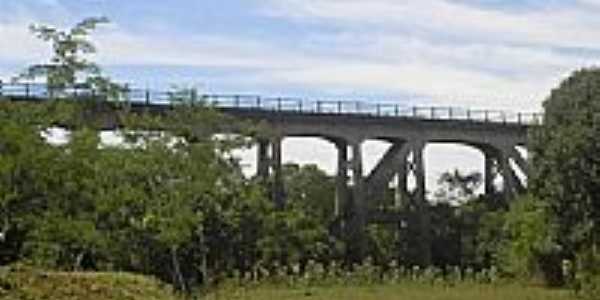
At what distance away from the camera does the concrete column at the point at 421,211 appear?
67.9m

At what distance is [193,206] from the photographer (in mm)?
31172

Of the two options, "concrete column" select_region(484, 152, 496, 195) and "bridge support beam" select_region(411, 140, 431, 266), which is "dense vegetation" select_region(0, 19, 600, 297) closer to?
"bridge support beam" select_region(411, 140, 431, 266)

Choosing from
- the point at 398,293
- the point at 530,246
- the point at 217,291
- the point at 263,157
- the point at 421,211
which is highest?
the point at 263,157

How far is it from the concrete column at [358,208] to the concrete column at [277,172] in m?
4.34

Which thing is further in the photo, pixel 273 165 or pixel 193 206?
pixel 273 165

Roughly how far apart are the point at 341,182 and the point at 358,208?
176cm

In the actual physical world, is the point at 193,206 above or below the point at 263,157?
below

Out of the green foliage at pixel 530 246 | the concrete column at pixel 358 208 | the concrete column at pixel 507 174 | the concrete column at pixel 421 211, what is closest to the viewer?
the green foliage at pixel 530 246

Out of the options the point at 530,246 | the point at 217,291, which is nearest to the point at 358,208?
the point at 530,246

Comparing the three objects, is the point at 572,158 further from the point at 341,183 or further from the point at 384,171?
the point at 384,171

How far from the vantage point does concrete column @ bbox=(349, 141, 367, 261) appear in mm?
65375

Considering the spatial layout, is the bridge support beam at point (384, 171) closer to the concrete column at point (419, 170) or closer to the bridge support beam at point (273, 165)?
the concrete column at point (419, 170)

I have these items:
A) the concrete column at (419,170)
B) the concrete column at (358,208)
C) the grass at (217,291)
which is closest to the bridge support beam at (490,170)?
the concrete column at (419,170)

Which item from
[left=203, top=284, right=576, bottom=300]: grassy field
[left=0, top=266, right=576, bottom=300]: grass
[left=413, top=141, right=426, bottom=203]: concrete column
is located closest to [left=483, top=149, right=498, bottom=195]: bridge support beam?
[left=413, top=141, right=426, bottom=203]: concrete column
